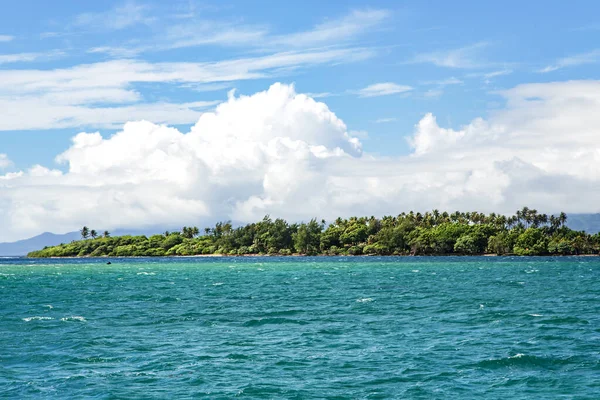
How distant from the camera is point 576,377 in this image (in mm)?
30625

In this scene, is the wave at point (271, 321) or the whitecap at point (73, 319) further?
the whitecap at point (73, 319)

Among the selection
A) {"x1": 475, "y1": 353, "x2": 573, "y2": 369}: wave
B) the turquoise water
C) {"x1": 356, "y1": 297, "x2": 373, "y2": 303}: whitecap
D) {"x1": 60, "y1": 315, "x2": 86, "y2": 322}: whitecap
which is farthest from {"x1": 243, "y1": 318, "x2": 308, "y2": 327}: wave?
{"x1": 475, "y1": 353, "x2": 573, "y2": 369}: wave

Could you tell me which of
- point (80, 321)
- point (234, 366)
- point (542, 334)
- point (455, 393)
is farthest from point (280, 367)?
point (80, 321)

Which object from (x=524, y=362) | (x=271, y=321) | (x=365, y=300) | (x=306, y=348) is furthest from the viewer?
(x=365, y=300)

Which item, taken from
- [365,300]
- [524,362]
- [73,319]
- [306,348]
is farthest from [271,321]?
[524,362]

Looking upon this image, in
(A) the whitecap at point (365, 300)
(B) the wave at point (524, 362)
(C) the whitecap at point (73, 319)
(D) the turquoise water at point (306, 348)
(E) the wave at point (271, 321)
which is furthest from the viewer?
(A) the whitecap at point (365, 300)

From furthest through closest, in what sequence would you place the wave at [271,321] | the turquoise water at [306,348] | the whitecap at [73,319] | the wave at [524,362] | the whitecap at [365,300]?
the whitecap at [365,300] → the whitecap at [73,319] → the wave at [271,321] → the wave at [524,362] → the turquoise water at [306,348]

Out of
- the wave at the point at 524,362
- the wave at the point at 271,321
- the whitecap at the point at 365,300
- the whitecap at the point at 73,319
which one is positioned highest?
the whitecap at the point at 73,319

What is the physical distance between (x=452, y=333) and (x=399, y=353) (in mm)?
8408

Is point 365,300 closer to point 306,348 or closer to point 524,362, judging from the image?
point 306,348

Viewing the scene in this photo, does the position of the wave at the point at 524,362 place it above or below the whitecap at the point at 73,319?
below

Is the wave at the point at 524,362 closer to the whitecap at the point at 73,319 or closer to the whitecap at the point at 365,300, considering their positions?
the whitecap at the point at 365,300

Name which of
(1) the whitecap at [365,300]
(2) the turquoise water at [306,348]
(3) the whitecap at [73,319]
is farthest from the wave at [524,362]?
(3) the whitecap at [73,319]

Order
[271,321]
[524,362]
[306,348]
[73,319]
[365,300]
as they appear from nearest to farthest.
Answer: [524,362] < [306,348] < [271,321] < [73,319] < [365,300]
